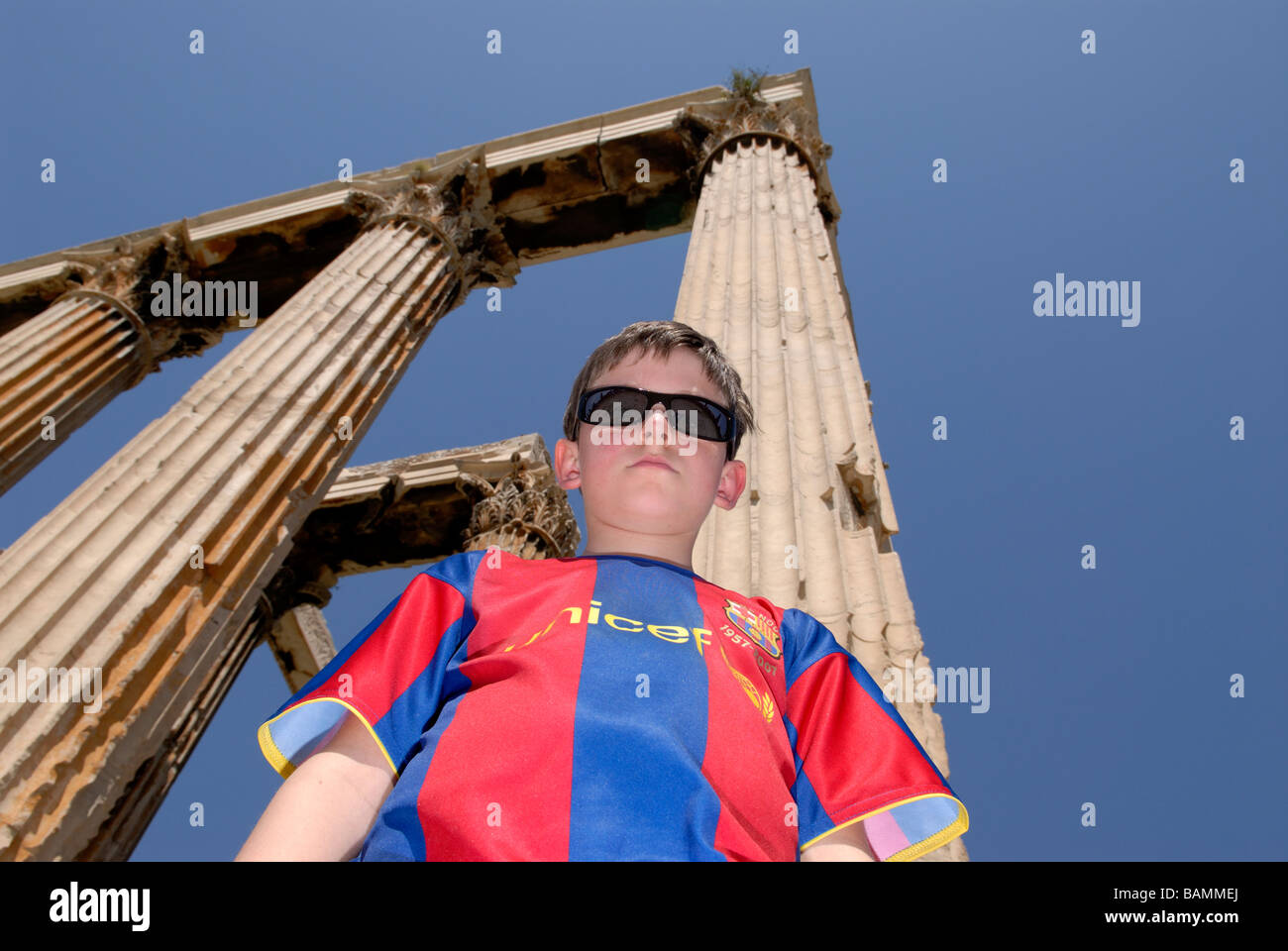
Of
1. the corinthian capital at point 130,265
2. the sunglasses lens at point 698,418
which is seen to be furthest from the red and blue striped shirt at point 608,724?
the corinthian capital at point 130,265

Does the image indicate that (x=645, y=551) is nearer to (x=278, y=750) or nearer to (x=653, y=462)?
(x=653, y=462)

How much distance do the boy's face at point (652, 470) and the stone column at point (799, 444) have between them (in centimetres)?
153

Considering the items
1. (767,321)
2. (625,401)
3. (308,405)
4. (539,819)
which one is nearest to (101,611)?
(308,405)

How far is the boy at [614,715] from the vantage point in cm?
187

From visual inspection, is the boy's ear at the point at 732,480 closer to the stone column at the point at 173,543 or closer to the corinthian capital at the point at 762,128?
the stone column at the point at 173,543

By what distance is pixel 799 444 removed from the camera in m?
6.00

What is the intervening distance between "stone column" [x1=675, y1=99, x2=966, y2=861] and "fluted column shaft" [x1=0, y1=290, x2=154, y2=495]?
28.0ft

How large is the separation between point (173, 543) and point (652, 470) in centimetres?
632

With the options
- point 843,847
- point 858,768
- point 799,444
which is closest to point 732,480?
point 858,768

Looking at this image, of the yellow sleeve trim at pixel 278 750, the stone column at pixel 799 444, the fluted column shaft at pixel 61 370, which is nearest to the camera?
the yellow sleeve trim at pixel 278 750

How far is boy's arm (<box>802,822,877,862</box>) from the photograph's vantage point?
2.20 meters

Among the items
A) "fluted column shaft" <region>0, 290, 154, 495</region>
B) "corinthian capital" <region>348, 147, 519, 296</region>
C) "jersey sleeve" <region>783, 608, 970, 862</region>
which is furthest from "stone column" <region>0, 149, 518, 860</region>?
"jersey sleeve" <region>783, 608, 970, 862</region>

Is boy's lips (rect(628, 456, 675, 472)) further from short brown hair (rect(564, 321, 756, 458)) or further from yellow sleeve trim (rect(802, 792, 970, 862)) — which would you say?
yellow sleeve trim (rect(802, 792, 970, 862))
